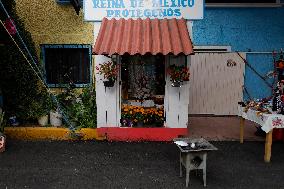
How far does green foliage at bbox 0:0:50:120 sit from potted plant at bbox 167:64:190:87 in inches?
152

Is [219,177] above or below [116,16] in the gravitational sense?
below

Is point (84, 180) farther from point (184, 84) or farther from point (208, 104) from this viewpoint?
point (208, 104)

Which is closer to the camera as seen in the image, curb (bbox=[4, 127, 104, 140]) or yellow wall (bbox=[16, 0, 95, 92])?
curb (bbox=[4, 127, 104, 140])

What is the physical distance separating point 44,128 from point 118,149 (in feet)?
7.88

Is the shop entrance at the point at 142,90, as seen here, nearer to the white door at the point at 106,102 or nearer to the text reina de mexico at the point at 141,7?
the white door at the point at 106,102

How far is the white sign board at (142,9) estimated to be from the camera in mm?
9039

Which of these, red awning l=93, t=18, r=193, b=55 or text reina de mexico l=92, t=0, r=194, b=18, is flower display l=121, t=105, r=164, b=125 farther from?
text reina de mexico l=92, t=0, r=194, b=18

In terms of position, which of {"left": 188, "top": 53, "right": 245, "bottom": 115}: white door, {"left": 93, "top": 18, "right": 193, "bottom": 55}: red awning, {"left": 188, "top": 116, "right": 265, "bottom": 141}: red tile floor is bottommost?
{"left": 188, "top": 116, "right": 265, "bottom": 141}: red tile floor

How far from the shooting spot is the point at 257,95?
12195 millimetres

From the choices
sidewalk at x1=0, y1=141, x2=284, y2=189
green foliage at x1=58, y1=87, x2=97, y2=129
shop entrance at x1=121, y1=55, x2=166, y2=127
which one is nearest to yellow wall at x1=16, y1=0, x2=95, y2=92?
green foliage at x1=58, y1=87, x2=97, y2=129

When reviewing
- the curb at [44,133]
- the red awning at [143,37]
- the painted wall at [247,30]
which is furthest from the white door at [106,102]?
the painted wall at [247,30]

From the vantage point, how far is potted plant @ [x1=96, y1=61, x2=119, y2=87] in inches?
356

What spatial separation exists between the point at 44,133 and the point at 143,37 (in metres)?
3.94

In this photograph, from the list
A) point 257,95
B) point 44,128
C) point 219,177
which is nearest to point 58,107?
point 44,128
